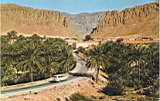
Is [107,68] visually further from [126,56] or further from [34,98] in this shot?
[34,98]

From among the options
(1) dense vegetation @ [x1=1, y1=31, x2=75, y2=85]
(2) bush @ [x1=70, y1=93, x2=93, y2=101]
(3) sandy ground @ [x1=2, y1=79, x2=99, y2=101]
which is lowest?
(2) bush @ [x1=70, y1=93, x2=93, y2=101]

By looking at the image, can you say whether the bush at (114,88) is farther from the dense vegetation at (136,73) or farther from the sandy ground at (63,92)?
the sandy ground at (63,92)

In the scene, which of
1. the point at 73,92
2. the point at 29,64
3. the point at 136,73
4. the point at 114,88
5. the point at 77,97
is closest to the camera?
the point at 77,97

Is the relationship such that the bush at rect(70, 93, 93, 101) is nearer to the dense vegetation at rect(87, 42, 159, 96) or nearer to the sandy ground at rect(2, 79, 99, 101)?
the sandy ground at rect(2, 79, 99, 101)

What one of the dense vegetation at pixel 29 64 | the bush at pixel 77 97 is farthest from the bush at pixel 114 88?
the dense vegetation at pixel 29 64

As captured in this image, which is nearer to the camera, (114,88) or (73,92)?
(73,92)

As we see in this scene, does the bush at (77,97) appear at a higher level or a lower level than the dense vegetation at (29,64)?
lower

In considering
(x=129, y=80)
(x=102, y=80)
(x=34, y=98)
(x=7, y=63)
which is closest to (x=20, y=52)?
(x=7, y=63)

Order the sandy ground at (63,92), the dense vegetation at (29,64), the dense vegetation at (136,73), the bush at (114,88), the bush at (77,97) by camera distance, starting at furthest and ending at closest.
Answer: the dense vegetation at (136,73) < the bush at (114,88) < the dense vegetation at (29,64) < the bush at (77,97) < the sandy ground at (63,92)

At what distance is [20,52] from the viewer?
93500mm

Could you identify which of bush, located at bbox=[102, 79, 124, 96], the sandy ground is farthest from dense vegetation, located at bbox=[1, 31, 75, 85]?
bush, located at bbox=[102, 79, 124, 96]

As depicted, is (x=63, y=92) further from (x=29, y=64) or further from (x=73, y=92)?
(x=29, y=64)

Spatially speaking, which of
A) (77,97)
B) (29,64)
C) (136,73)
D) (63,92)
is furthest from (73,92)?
(136,73)

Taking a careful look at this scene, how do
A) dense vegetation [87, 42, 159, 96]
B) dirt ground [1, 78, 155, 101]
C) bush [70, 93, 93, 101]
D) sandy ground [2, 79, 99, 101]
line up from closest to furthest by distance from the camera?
sandy ground [2, 79, 99, 101] → dirt ground [1, 78, 155, 101] → bush [70, 93, 93, 101] → dense vegetation [87, 42, 159, 96]
